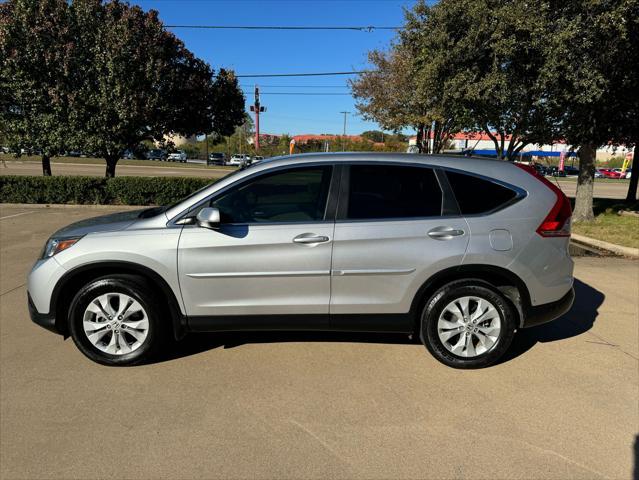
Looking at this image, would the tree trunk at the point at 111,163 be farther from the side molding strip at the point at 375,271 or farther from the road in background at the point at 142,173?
the side molding strip at the point at 375,271

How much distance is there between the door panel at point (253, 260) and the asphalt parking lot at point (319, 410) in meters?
0.68

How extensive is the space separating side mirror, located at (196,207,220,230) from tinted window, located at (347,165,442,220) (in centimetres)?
101

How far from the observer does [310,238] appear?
330cm

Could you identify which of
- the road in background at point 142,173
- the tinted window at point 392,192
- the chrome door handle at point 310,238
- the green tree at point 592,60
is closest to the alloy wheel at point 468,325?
the tinted window at point 392,192

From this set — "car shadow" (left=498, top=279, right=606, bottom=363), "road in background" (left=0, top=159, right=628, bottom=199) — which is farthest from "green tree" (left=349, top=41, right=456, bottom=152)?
"car shadow" (left=498, top=279, right=606, bottom=363)

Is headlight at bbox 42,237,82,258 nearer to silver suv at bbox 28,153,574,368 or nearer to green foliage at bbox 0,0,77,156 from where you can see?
silver suv at bbox 28,153,574,368

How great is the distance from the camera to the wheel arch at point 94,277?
3354 millimetres

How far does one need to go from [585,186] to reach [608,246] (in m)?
3.84

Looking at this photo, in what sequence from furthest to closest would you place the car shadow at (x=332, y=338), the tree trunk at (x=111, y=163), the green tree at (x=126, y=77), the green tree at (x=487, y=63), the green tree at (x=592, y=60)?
1. the tree trunk at (x=111, y=163)
2. the green tree at (x=126, y=77)
3. the green tree at (x=487, y=63)
4. the green tree at (x=592, y=60)
5. the car shadow at (x=332, y=338)

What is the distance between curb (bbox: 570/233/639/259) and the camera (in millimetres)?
7820

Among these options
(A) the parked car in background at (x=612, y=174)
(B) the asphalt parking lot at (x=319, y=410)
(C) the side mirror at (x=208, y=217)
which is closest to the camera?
(B) the asphalt parking lot at (x=319, y=410)

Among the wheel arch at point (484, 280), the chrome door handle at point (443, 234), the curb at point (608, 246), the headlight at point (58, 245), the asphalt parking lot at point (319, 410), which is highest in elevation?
the chrome door handle at point (443, 234)

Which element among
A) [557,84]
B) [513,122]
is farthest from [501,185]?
[513,122]

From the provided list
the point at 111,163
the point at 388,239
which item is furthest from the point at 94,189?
the point at 388,239
